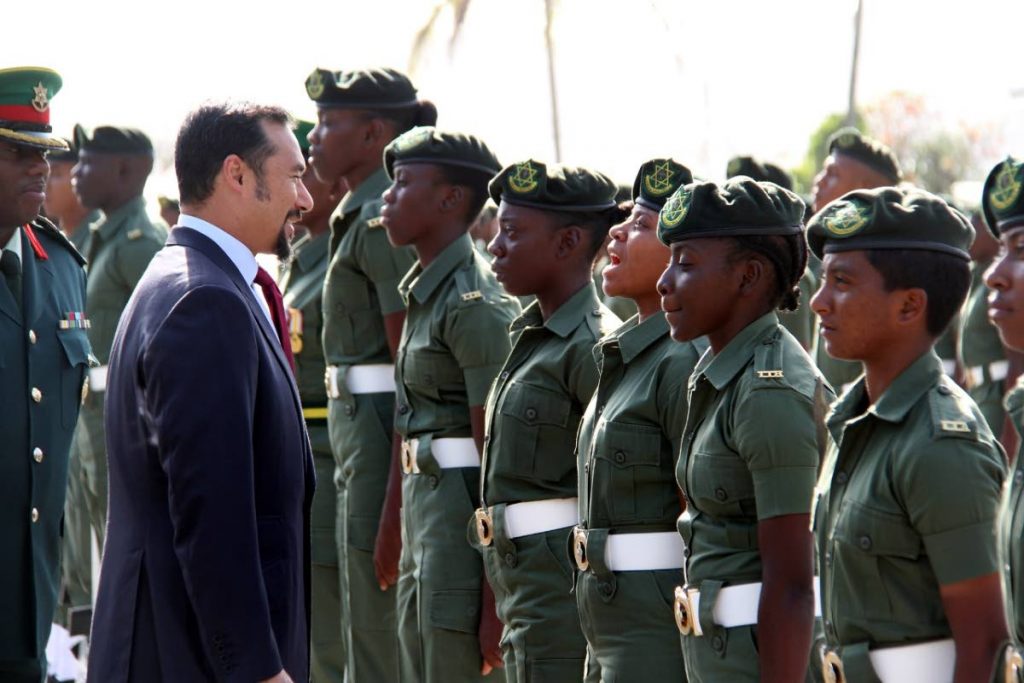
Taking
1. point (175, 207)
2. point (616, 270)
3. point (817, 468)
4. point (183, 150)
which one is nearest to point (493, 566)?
point (616, 270)

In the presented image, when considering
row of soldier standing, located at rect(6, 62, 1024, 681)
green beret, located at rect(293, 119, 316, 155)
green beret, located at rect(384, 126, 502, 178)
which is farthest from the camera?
green beret, located at rect(293, 119, 316, 155)

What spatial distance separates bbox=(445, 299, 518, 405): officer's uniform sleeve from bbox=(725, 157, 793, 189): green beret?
3.02m

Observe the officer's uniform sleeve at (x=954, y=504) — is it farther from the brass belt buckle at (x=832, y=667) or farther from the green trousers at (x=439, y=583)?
the green trousers at (x=439, y=583)

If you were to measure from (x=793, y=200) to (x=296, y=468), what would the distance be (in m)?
1.58

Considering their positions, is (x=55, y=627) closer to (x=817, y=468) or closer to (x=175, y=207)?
(x=175, y=207)

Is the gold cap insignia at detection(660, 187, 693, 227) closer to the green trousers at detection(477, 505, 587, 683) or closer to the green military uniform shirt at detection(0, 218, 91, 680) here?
the green trousers at detection(477, 505, 587, 683)

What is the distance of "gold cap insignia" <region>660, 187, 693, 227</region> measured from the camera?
4.36 metres

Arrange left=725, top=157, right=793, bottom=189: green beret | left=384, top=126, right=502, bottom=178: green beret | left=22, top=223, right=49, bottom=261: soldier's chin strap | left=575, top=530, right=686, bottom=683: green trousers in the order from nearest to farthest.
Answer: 1. left=575, top=530, right=686, bottom=683: green trousers
2. left=22, top=223, right=49, bottom=261: soldier's chin strap
3. left=384, top=126, right=502, bottom=178: green beret
4. left=725, top=157, right=793, bottom=189: green beret

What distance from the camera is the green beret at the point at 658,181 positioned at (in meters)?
4.91

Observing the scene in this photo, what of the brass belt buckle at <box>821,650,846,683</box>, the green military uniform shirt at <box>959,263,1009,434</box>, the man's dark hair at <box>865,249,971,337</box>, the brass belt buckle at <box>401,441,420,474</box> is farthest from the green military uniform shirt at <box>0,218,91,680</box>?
the green military uniform shirt at <box>959,263,1009,434</box>

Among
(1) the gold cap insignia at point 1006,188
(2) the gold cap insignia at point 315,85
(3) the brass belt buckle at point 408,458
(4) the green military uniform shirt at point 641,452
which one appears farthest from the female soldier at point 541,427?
(2) the gold cap insignia at point 315,85

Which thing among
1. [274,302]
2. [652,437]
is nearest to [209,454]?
[274,302]

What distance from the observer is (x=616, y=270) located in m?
4.87

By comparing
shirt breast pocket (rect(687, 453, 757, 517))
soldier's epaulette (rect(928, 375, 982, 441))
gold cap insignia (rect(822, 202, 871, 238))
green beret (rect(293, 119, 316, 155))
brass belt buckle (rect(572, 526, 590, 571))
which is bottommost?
brass belt buckle (rect(572, 526, 590, 571))
